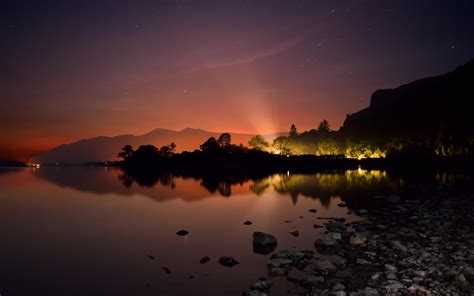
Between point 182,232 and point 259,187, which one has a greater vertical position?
point 259,187

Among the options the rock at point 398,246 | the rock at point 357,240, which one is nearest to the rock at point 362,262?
the rock at point 398,246

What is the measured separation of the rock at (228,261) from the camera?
53.5 feet

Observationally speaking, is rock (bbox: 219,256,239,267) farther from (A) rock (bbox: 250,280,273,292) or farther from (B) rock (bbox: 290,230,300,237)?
(B) rock (bbox: 290,230,300,237)

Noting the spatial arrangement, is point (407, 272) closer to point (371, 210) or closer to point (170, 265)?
point (170, 265)

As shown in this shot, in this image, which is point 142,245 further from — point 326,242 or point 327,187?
point 327,187

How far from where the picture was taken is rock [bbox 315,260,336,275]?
46.0ft

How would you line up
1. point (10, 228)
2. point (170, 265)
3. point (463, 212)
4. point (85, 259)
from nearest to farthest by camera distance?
1. point (170, 265)
2. point (85, 259)
3. point (463, 212)
4. point (10, 228)

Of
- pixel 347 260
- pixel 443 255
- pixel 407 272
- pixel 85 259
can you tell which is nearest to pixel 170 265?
pixel 85 259

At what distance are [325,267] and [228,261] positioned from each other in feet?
16.8

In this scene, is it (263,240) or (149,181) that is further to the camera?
(149,181)

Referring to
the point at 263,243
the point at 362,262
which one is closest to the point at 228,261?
the point at 263,243

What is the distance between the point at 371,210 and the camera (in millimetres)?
30438

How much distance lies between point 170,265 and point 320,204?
24626 mm

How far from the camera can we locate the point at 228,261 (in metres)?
16.5
